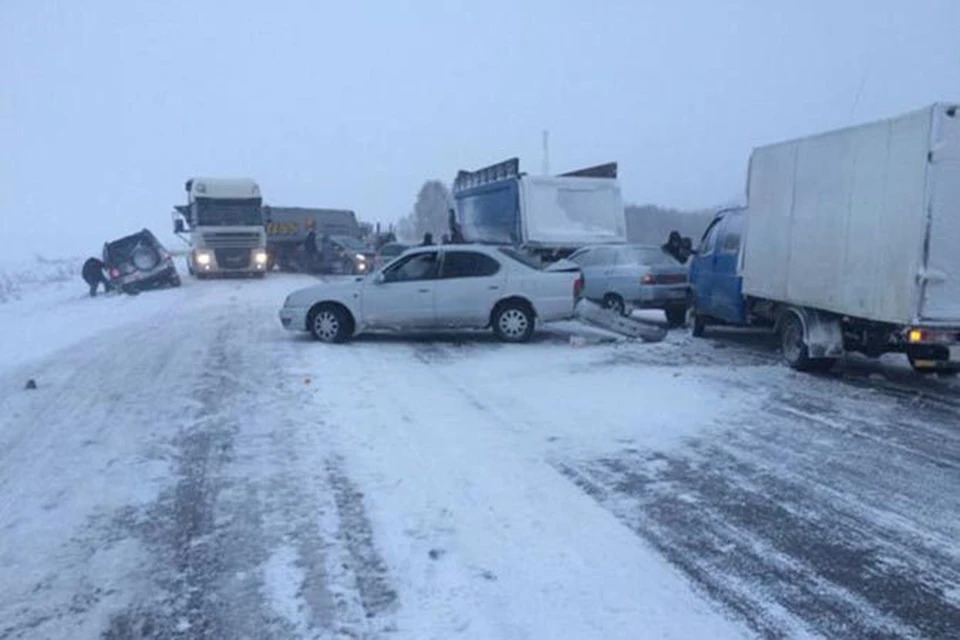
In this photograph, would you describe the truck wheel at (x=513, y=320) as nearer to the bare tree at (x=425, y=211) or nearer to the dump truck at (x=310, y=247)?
the dump truck at (x=310, y=247)

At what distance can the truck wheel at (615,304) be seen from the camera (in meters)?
16.3

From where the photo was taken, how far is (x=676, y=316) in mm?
16344

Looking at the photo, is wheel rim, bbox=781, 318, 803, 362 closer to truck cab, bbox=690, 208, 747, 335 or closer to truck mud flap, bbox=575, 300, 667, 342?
truck cab, bbox=690, 208, 747, 335

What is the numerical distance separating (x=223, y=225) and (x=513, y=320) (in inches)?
781

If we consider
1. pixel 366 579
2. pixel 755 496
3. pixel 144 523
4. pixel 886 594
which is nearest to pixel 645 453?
pixel 755 496

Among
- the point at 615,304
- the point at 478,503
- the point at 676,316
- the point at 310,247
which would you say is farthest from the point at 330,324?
the point at 310,247

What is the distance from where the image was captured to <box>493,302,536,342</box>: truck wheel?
1355cm

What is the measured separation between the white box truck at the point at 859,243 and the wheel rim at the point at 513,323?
10.9 feet

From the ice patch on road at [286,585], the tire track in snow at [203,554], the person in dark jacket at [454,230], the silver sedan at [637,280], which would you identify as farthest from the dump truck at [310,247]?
the ice patch on road at [286,585]

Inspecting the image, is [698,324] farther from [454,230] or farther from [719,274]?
[454,230]

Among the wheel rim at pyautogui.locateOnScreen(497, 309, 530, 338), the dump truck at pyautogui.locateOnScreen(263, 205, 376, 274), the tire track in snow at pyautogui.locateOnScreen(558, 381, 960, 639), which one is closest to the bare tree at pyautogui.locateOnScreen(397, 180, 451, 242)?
the dump truck at pyautogui.locateOnScreen(263, 205, 376, 274)

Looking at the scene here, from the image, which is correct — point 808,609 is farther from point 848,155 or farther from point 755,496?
point 848,155

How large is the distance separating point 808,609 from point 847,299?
6.37 m

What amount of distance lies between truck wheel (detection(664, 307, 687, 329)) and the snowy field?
5.21 metres
